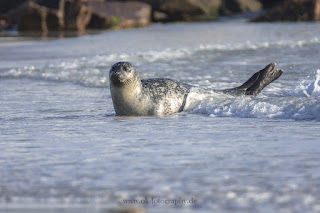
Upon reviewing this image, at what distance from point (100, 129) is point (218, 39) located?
11.1 metres

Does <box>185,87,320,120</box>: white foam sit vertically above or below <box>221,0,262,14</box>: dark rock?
below

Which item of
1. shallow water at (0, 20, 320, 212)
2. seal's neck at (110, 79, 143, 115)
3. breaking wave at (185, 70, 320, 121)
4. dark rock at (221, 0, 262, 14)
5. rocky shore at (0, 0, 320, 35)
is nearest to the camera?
shallow water at (0, 20, 320, 212)

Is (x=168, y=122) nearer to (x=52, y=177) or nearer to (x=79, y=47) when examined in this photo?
(x=52, y=177)

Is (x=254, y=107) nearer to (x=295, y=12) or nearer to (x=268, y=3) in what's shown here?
(x=295, y=12)

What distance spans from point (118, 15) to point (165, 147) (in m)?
19.7

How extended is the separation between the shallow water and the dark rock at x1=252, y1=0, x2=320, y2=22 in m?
14.4

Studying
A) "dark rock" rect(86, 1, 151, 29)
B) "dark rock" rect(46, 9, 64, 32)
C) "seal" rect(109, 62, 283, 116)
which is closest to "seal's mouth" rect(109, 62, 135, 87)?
"seal" rect(109, 62, 283, 116)

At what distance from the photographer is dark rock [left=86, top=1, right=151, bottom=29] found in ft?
76.0

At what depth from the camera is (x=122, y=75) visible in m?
5.89

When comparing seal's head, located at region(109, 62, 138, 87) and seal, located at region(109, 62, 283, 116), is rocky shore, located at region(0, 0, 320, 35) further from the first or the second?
seal's head, located at region(109, 62, 138, 87)

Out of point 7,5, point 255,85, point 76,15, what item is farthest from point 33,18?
point 255,85

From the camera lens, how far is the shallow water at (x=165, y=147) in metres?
3.23

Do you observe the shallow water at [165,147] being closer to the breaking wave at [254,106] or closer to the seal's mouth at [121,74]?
the breaking wave at [254,106]

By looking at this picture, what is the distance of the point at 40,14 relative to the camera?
2328 cm
